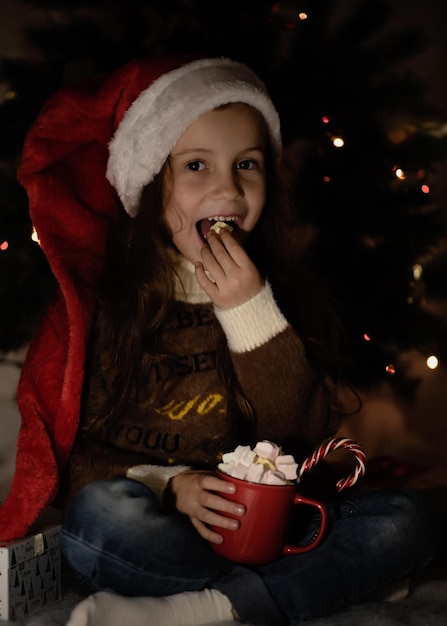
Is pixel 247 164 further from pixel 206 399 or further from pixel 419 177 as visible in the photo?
pixel 419 177

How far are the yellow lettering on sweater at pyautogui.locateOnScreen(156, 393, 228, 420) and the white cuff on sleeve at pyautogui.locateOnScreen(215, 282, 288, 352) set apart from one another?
0.15 meters

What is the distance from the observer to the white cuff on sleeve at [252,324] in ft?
4.30

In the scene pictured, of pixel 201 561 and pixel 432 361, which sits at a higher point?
pixel 432 361

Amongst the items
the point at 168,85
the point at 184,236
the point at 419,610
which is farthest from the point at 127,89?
the point at 419,610

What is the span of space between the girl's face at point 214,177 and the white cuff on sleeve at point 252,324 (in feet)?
0.59

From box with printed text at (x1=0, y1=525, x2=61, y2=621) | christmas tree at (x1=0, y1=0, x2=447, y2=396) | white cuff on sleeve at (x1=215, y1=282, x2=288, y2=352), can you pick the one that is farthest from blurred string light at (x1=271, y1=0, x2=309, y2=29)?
box with printed text at (x1=0, y1=525, x2=61, y2=621)

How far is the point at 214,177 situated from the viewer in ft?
4.65

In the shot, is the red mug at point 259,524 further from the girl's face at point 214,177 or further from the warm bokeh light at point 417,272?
the warm bokeh light at point 417,272

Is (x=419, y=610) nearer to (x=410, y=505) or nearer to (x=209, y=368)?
(x=410, y=505)

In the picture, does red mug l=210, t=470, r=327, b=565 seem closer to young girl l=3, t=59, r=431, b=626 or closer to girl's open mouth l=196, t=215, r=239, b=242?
young girl l=3, t=59, r=431, b=626

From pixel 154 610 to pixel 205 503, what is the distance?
15cm

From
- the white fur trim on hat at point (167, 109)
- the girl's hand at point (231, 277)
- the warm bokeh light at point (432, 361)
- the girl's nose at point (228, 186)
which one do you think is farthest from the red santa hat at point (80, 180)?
the warm bokeh light at point (432, 361)

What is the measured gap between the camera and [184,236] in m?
1.46

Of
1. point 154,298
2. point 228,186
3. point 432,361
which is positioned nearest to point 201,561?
point 154,298
